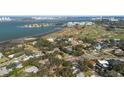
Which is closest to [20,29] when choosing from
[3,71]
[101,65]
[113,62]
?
[3,71]

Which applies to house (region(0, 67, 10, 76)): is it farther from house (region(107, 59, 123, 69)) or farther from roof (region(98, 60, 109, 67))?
house (region(107, 59, 123, 69))

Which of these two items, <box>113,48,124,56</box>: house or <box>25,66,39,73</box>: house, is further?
<box>113,48,124,56</box>: house

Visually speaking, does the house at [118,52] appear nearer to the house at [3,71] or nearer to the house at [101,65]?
the house at [101,65]

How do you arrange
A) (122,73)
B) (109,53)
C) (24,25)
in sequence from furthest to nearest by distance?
(24,25), (109,53), (122,73)

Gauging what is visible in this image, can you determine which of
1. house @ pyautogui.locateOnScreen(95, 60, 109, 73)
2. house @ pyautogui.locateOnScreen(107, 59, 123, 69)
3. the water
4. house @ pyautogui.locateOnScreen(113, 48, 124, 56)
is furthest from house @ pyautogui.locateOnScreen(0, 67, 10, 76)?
house @ pyautogui.locateOnScreen(113, 48, 124, 56)

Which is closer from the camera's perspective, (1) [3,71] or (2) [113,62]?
(1) [3,71]

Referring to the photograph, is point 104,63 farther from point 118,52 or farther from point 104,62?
point 118,52

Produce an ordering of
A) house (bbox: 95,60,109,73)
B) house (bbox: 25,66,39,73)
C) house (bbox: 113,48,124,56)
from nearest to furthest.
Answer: house (bbox: 25,66,39,73) < house (bbox: 95,60,109,73) < house (bbox: 113,48,124,56)
